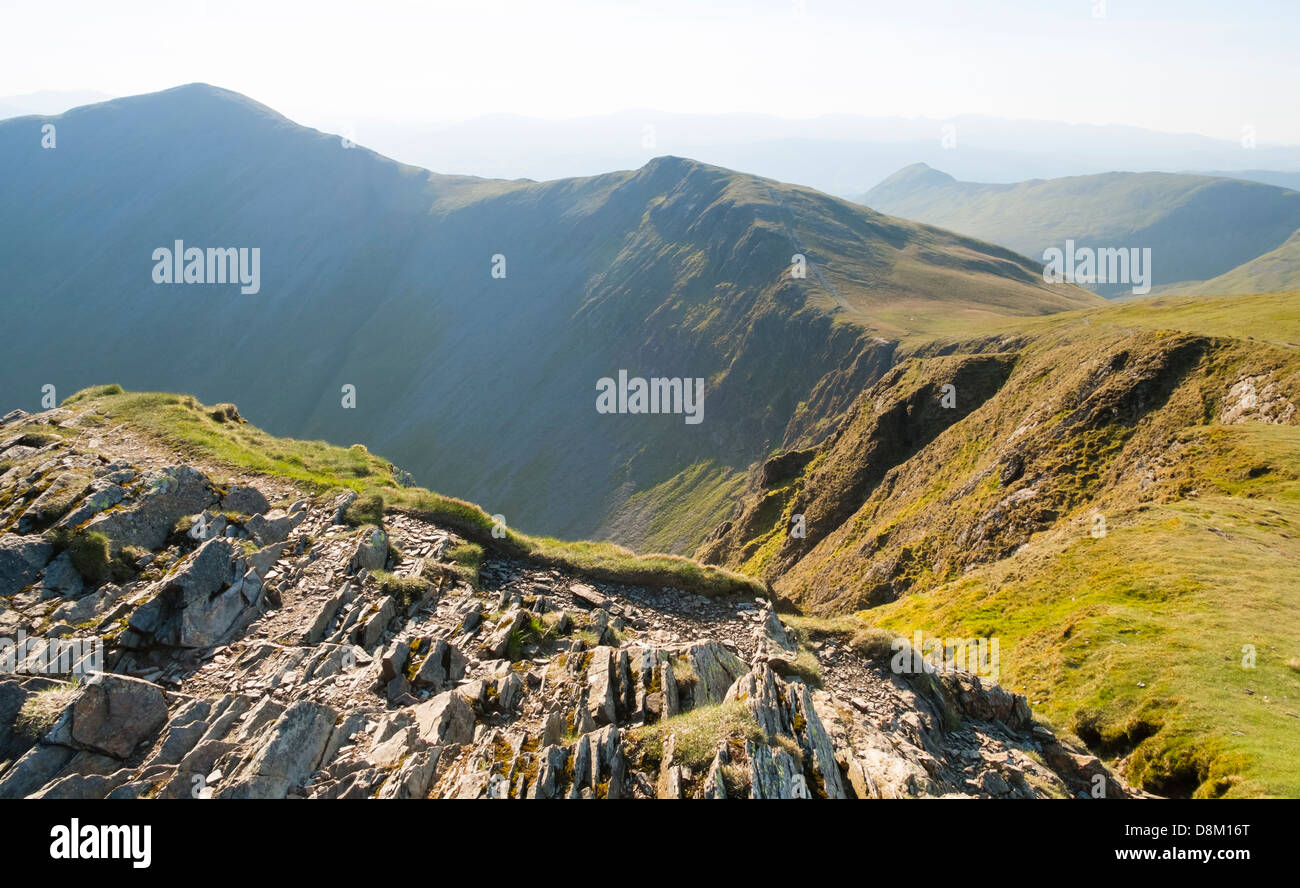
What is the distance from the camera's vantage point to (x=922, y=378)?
63.5 metres

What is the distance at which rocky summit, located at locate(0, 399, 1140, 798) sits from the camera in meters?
10.4

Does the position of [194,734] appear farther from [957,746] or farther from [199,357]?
[199,357]

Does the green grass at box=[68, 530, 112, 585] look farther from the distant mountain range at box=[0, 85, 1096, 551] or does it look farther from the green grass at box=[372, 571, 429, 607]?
the distant mountain range at box=[0, 85, 1096, 551]

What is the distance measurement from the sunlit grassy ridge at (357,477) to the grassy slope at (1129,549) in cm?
1280

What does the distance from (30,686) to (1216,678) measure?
3096 centimetres

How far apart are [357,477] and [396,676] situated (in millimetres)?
16905

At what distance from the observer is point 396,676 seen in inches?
532

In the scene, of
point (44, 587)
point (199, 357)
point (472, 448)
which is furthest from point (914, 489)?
point (199, 357)

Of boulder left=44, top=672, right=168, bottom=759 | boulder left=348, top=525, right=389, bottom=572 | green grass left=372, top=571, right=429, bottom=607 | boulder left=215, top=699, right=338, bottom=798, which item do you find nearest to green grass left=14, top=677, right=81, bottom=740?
boulder left=44, top=672, right=168, bottom=759

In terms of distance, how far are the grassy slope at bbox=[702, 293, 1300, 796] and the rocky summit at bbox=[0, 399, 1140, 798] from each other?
170 inches

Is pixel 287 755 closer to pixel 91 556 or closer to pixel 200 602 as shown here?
pixel 200 602

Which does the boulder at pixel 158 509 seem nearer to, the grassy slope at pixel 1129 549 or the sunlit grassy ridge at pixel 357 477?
the sunlit grassy ridge at pixel 357 477

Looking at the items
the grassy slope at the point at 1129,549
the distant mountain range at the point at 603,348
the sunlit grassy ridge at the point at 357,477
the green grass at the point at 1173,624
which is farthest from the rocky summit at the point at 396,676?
the distant mountain range at the point at 603,348

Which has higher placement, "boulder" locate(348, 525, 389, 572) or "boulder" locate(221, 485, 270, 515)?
"boulder" locate(221, 485, 270, 515)
